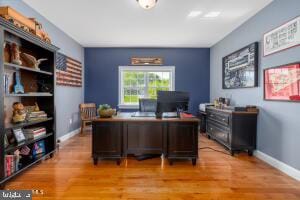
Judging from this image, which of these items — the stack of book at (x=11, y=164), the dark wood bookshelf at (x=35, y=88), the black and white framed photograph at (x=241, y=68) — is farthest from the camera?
the black and white framed photograph at (x=241, y=68)

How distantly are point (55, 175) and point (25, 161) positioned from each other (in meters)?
0.59

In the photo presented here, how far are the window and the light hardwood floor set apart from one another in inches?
117

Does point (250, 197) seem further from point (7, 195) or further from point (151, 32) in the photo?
point (151, 32)

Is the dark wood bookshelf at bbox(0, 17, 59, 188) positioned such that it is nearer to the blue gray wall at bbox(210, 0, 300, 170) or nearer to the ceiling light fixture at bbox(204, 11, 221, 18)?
the ceiling light fixture at bbox(204, 11, 221, 18)

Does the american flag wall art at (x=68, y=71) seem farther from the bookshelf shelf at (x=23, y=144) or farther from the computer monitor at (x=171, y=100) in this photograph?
the computer monitor at (x=171, y=100)

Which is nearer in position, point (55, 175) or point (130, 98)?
point (55, 175)

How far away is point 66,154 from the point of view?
3.67 meters

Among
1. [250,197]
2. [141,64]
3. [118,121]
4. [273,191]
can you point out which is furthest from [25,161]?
[141,64]

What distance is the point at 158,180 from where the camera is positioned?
259 cm

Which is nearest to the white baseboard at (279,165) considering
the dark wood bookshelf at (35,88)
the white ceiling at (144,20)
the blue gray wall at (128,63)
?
the white ceiling at (144,20)

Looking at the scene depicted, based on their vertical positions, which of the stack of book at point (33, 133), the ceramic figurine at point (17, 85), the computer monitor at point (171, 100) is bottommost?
the stack of book at point (33, 133)

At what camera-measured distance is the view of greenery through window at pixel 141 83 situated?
20.4ft

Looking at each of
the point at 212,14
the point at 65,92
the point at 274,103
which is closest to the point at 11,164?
the point at 65,92

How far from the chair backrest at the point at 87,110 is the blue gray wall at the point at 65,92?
153 millimetres
